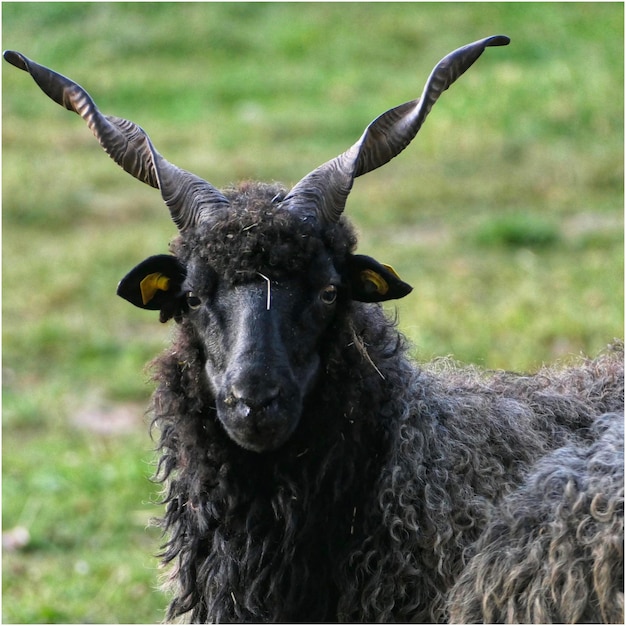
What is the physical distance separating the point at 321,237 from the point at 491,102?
514 inches

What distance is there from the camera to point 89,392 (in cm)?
970

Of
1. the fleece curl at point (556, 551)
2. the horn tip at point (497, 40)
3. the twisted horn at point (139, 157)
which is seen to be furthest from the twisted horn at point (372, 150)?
the fleece curl at point (556, 551)

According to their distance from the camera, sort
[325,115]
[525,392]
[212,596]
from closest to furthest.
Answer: [212,596] < [525,392] < [325,115]

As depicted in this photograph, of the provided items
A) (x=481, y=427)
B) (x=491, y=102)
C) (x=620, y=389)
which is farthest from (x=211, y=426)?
(x=491, y=102)

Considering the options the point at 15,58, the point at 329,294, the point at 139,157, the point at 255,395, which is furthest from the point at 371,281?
the point at 15,58

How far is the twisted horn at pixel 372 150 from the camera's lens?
4605 mm

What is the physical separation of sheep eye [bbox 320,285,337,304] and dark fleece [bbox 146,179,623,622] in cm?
10

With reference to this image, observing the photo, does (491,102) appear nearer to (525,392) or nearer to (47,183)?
(47,183)

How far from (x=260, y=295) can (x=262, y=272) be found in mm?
100

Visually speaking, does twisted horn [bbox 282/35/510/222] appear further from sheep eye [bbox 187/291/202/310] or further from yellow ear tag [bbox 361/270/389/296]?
sheep eye [bbox 187/291/202/310]

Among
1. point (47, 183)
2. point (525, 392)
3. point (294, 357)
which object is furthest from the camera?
point (47, 183)

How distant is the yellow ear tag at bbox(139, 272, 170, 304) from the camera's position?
15.1 ft

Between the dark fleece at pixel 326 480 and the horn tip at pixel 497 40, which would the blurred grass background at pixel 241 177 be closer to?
the dark fleece at pixel 326 480

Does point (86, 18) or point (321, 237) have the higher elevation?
point (86, 18)
